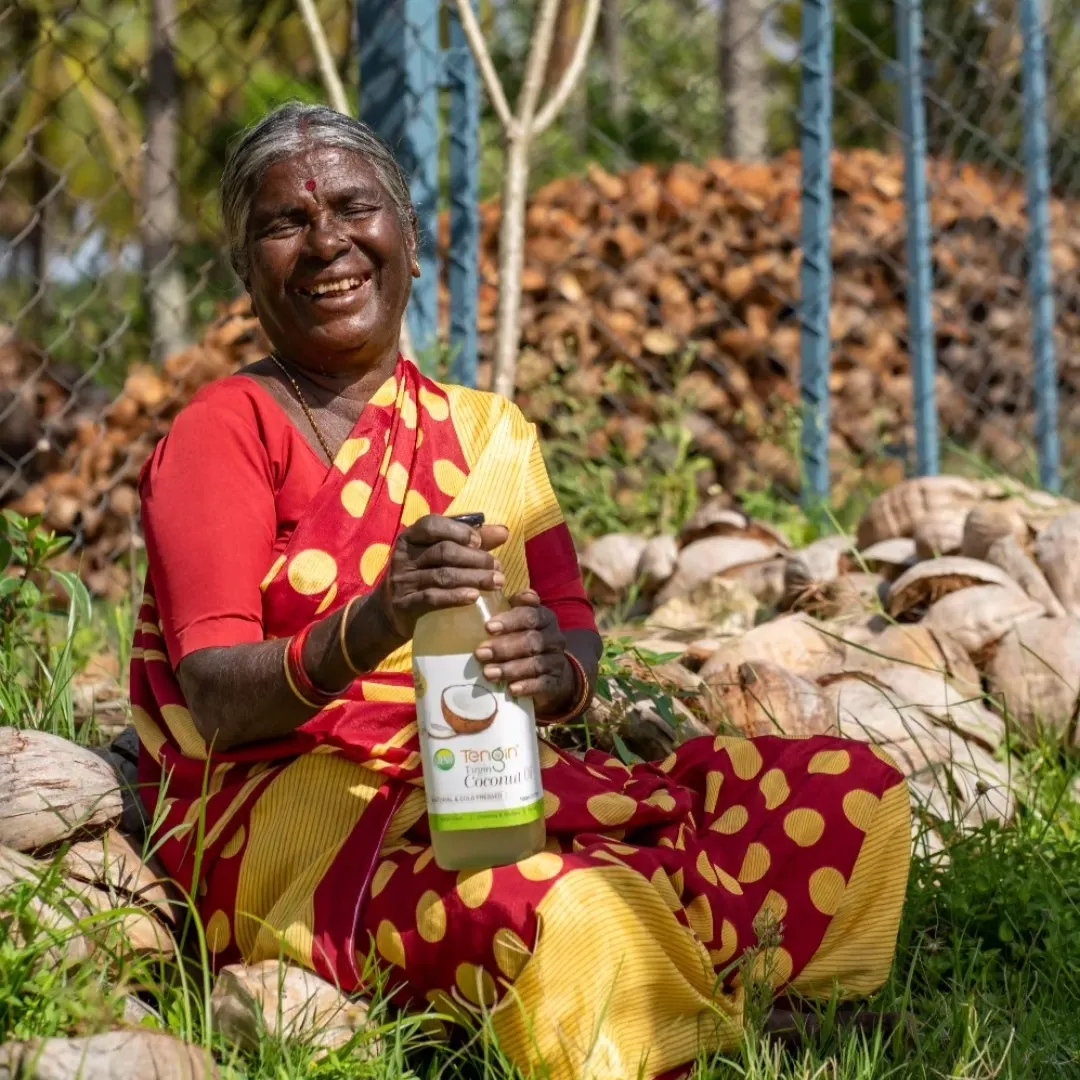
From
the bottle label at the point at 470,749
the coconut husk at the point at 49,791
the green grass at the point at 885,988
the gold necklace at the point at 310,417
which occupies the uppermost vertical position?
the gold necklace at the point at 310,417

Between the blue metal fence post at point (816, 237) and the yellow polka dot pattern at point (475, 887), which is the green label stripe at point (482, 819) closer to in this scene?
the yellow polka dot pattern at point (475, 887)

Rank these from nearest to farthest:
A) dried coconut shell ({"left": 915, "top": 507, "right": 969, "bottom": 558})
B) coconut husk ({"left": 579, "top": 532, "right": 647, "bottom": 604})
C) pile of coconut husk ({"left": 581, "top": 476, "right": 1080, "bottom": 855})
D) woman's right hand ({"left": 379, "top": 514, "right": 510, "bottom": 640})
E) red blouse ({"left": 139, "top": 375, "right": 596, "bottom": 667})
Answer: woman's right hand ({"left": 379, "top": 514, "right": 510, "bottom": 640})
red blouse ({"left": 139, "top": 375, "right": 596, "bottom": 667})
pile of coconut husk ({"left": 581, "top": 476, "right": 1080, "bottom": 855})
dried coconut shell ({"left": 915, "top": 507, "right": 969, "bottom": 558})
coconut husk ({"left": 579, "top": 532, "right": 647, "bottom": 604})

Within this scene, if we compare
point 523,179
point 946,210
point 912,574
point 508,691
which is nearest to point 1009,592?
point 912,574

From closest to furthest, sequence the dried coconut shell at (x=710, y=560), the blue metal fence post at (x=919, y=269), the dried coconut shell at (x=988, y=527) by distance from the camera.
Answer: the dried coconut shell at (x=988, y=527), the dried coconut shell at (x=710, y=560), the blue metal fence post at (x=919, y=269)

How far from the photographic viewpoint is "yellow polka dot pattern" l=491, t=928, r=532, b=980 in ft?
6.19

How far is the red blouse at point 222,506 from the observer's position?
206 cm

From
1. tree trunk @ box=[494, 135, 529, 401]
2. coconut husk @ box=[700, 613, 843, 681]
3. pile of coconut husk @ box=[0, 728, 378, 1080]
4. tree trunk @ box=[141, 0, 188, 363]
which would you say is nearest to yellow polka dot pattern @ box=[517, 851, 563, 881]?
pile of coconut husk @ box=[0, 728, 378, 1080]

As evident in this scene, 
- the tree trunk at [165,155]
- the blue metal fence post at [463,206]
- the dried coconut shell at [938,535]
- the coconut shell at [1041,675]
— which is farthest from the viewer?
the tree trunk at [165,155]

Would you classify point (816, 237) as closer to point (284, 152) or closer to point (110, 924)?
point (284, 152)

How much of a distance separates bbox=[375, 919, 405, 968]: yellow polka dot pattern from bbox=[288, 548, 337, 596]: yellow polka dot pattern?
446 millimetres

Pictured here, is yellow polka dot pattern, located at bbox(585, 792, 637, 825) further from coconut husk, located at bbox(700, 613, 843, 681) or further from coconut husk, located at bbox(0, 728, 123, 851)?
coconut husk, located at bbox(700, 613, 843, 681)

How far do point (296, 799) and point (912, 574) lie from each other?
1.98m

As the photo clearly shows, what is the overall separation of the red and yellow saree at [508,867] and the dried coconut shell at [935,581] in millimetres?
1368

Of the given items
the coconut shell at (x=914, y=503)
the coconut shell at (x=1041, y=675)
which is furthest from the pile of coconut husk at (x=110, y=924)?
Answer: the coconut shell at (x=914, y=503)
